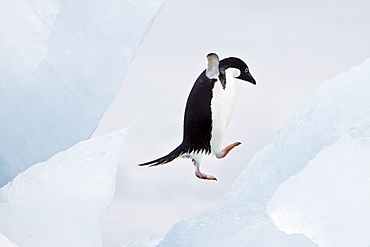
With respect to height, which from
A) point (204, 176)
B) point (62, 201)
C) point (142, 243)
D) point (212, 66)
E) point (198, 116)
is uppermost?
point (212, 66)

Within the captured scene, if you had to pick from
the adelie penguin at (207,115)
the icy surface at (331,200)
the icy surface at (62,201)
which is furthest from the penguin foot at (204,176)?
the icy surface at (331,200)

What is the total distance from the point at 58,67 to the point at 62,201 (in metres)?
0.58

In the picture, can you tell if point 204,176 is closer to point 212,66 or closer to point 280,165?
point 280,165

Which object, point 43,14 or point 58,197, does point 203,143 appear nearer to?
point 58,197

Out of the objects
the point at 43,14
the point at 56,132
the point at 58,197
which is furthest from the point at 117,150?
the point at 43,14

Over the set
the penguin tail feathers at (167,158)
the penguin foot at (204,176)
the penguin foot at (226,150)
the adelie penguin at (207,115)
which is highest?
the adelie penguin at (207,115)

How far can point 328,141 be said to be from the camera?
5.68ft

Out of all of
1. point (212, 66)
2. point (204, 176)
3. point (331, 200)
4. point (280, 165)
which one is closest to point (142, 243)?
point (204, 176)

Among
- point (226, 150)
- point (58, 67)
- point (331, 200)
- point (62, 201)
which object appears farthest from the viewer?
point (58, 67)

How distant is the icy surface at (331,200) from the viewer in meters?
1.48

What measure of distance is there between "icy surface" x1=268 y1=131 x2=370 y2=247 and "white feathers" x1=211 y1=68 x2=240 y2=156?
0.34 meters

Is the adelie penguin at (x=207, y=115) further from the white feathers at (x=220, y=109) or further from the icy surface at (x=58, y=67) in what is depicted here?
the icy surface at (x=58, y=67)

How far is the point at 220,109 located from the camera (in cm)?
183

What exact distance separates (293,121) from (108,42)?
0.67m
